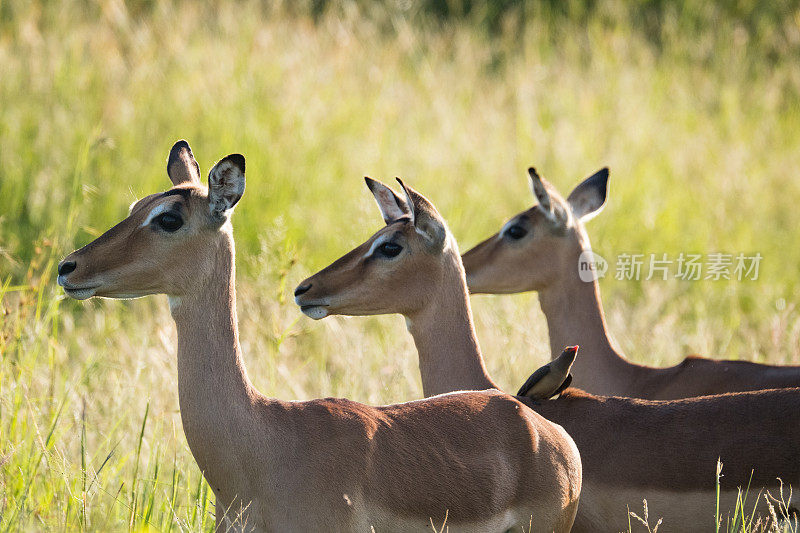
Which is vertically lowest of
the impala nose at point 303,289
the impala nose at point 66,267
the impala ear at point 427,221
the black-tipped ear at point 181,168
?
the impala nose at point 303,289

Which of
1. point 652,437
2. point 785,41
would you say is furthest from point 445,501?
point 785,41

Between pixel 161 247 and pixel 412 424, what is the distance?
3.14ft

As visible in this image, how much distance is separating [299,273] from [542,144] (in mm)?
3761

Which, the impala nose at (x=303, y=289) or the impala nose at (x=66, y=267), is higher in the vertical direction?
the impala nose at (x=66, y=267)

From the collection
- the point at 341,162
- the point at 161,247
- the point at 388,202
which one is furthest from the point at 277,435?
the point at 341,162

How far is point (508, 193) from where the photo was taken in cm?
927

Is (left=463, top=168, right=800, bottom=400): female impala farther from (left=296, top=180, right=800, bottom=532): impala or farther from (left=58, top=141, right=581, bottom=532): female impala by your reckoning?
(left=58, top=141, right=581, bottom=532): female impala

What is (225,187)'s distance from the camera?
3564mm

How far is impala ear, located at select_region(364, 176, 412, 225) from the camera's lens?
4.94 meters

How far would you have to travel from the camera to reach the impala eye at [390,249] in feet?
15.2

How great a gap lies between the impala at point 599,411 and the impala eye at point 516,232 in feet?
3.27

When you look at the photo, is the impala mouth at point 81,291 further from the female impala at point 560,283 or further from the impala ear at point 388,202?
the female impala at point 560,283

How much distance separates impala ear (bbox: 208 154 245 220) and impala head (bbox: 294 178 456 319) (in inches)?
40.6

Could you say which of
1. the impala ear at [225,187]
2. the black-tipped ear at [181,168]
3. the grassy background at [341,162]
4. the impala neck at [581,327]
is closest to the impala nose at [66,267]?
the impala ear at [225,187]
